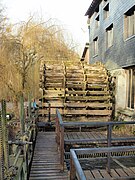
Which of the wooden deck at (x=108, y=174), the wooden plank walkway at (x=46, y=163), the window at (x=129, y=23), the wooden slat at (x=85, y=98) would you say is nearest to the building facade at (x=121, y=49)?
the window at (x=129, y=23)

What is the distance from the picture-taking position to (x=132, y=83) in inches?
309

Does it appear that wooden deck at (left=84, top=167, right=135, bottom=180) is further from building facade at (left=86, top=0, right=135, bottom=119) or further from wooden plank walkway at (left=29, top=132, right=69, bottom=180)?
building facade at (left=86, top=0, right=135, bottom=119)

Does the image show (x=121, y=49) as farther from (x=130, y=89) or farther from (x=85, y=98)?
(x=85, y=98)

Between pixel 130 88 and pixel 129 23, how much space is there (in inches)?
80.7

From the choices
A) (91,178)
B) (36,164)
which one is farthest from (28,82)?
(91,178)

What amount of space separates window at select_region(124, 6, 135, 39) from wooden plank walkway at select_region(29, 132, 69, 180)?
13.4 feet

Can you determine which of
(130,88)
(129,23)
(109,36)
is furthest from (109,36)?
(130,88)

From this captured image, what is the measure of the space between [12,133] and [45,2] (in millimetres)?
8613

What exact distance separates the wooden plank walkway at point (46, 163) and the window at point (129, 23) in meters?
4.09

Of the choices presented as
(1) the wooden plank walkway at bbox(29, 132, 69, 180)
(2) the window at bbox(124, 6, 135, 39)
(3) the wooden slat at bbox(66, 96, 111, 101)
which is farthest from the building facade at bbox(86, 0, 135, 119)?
(1) the wooden plank walkway at bbox(29, 132, 69, 180)

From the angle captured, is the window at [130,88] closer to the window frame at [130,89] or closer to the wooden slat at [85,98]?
the window frame at [130,89]

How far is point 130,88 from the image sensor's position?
315 inches

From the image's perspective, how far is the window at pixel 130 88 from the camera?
7734mm

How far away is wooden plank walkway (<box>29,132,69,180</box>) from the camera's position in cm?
386
